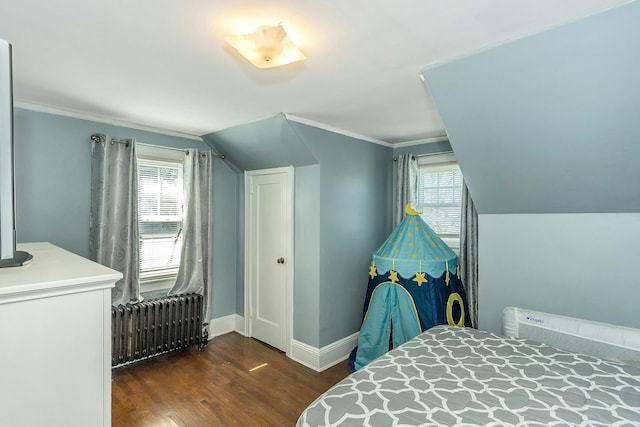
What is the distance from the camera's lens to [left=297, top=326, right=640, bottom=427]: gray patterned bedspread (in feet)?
4.34

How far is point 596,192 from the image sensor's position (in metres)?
2.29

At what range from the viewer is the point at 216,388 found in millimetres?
2852

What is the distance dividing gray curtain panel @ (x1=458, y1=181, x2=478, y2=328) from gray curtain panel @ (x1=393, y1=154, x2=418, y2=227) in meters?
0.57

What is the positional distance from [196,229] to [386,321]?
2.22m

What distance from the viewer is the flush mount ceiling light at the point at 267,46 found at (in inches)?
59.3

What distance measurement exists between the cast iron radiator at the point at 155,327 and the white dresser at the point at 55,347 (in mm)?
2204

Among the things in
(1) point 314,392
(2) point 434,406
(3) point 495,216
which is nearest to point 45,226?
(1) point 314,392

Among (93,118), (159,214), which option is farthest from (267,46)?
(159,214)

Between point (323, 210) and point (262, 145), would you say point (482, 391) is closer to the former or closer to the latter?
point (323, 210)

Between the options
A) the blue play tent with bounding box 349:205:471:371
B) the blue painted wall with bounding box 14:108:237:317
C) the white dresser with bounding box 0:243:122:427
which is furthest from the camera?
the blue play tent with bounding box 349:205:471:371

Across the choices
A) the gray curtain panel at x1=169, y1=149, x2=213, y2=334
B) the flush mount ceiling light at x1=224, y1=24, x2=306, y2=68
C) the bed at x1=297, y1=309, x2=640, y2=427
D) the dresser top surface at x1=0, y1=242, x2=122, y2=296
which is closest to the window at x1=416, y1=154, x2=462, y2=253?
the bed at x1=297, y1=309, x2=640, y2=427

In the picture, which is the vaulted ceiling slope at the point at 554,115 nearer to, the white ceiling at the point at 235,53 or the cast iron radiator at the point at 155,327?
the white ceiling at the point at 235,53

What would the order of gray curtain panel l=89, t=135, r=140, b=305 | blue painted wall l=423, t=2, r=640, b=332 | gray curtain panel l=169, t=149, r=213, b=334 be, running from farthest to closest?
gray curtain panel l=169, t=149, r=213, b=334 → gray curtain panel l=89, t=135, r=140, b=305 → blue painted wall l=423, t=2, r=640, b=332

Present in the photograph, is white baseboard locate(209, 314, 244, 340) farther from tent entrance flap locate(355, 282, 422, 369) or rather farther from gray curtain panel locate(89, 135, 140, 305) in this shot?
tent entrance flap locate(355, 282, 422, 369)
